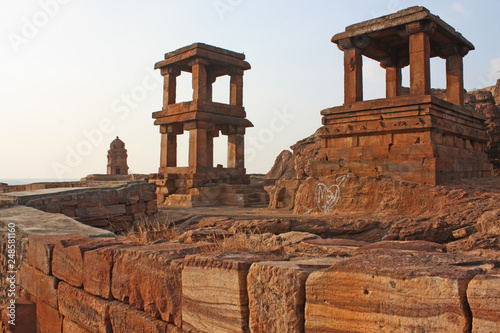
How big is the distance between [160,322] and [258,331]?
3.17 ft

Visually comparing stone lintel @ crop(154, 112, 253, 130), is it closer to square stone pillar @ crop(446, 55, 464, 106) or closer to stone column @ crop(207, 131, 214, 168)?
stone column @ crop(207, 131, 214, 168)

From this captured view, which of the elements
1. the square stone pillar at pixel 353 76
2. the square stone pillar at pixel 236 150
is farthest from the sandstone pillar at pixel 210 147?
the square stone pillar at pixel 353 76

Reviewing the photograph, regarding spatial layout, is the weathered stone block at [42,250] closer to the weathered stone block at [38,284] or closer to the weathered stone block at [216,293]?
the weathered stone block at [38,284]

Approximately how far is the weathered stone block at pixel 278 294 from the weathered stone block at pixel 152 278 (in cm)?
72

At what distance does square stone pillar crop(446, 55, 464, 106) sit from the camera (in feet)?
36.6

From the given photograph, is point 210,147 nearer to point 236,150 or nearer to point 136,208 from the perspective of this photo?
point 236,150

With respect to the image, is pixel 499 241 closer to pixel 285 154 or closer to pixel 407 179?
pixel 407 179

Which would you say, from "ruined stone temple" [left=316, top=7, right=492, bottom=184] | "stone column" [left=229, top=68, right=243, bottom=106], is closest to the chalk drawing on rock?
"ruined stone temple" [left=316, top=7, right=492, bottom=184]

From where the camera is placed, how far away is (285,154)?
2625 cm

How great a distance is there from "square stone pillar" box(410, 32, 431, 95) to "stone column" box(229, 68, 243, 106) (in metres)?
8.73

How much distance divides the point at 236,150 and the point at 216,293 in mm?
14891

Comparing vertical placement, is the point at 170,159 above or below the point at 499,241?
above

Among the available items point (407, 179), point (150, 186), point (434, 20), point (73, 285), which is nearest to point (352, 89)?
point (434, 20)

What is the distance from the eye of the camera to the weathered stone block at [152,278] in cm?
289
